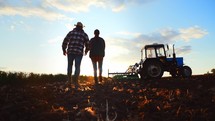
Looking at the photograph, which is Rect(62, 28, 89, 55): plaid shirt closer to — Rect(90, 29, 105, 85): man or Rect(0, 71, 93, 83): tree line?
Rect(90, 29, 105, 85): man

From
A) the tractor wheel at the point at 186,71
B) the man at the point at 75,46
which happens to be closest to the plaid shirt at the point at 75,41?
the man at the point at 75,46

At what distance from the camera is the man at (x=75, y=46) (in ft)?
39.1

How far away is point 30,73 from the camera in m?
22.1

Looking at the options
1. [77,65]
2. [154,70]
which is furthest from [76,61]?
[154,70]

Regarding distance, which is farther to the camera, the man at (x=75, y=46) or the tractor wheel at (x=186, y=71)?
the tractor wheel at (x=186, y=71)

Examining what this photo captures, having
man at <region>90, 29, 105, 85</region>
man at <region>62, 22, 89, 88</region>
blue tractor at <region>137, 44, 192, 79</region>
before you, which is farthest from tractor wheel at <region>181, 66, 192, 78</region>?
man at <region>62, 22, 89, 88</region>

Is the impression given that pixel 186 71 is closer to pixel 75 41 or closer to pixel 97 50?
pixel 97 50

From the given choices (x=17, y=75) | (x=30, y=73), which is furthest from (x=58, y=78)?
(x=17, y=75)

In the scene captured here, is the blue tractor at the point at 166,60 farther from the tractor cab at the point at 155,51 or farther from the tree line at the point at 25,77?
the tree line at the point at 25,77

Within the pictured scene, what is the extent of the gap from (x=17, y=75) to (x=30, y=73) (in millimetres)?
1994

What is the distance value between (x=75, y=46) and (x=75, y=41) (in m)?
0.19

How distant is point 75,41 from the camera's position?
12.0 meters

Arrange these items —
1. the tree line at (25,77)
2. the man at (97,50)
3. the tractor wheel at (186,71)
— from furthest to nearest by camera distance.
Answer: the tractor wheel at (186,71)
the tree line at (25,77)
the man at (97,50)

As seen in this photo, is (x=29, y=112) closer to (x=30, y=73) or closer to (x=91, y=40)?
(x=91, y=40)
